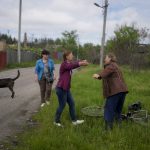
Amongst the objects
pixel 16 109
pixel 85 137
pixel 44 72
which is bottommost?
pixel 16 109

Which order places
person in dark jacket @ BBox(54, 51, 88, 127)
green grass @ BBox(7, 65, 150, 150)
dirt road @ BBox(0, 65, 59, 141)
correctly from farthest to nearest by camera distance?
dirt road @ BBox(0, 65, 59, 141) → person in dark jacket @ BBox(54, 51, 88, 127) → green grass @ BBox(7, 65, 150, 150)

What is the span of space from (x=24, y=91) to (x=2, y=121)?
7653 mm

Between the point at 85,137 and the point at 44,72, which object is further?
the point at 44,72

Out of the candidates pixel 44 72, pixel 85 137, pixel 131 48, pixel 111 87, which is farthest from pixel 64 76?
pixel 131 48

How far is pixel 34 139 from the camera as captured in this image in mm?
8312

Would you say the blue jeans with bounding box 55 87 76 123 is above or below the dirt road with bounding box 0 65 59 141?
above

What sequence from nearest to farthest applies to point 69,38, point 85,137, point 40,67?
point 85,137 → point 40,67 → point 69,38

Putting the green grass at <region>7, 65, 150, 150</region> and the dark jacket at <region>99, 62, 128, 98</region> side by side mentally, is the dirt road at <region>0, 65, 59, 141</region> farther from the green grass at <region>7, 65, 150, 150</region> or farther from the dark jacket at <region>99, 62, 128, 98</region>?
the dark jacket at <region>99, 62, 128, 98</region>

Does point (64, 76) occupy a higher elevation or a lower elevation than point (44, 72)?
higher

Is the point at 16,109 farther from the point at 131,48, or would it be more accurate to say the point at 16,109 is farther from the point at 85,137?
the point at 131,48

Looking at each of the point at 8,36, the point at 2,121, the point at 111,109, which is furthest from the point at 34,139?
the point at 8,36

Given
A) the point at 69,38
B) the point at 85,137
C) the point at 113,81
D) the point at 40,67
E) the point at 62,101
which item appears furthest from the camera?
the point at 69,38

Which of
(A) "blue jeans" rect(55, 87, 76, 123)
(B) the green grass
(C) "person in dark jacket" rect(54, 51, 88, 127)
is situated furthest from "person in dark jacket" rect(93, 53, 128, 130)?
(A) "blue jeans" rect(55, 87, 76, 123)

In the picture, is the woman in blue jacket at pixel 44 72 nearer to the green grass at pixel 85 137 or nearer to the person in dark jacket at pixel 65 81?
the green grass at pixel 85 137
